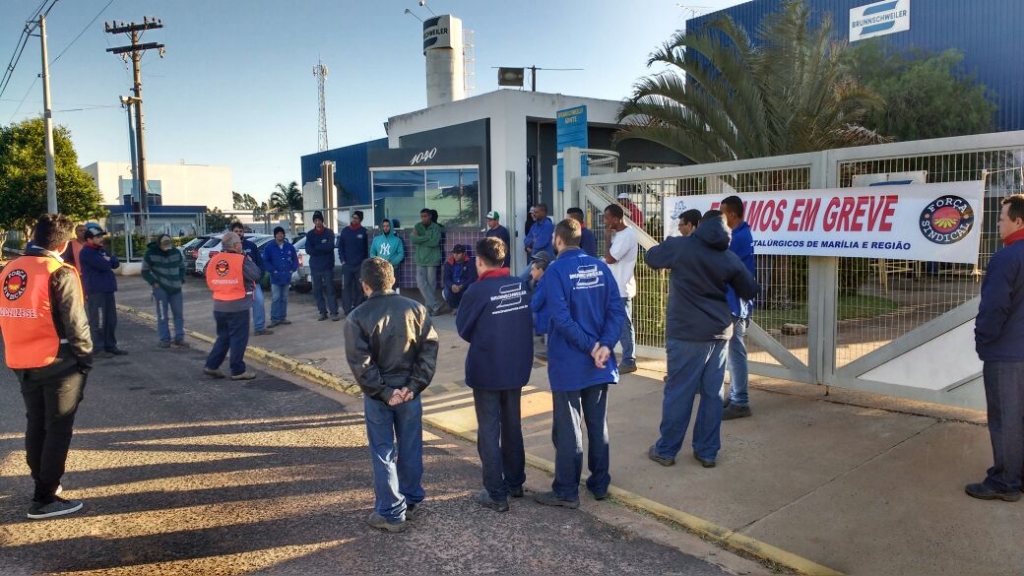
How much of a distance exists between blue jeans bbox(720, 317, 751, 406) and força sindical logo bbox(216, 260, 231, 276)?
19.4 ft

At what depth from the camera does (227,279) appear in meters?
8.52

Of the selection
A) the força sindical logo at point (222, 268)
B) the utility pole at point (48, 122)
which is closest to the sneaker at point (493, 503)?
the força sindical logo at point (222, 268)

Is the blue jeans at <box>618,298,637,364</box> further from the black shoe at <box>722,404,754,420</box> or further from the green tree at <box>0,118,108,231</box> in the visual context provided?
the green tree at <box>0,118,108,231</box>

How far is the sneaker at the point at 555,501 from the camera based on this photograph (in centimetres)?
471

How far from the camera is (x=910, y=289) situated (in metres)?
5.95

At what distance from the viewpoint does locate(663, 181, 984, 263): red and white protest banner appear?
220 inches

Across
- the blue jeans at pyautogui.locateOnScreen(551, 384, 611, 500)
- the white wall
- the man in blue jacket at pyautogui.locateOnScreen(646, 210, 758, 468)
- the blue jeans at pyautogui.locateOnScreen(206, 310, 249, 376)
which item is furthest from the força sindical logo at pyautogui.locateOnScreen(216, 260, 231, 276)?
the white wall

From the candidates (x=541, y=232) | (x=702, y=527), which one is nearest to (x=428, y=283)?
(x=541, y=232)

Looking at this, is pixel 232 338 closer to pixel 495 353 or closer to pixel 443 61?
pixel 495 353

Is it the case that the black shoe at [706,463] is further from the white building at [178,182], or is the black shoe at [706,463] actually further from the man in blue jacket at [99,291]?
the white building at [178,182]

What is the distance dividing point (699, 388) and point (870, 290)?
2144 millimetres

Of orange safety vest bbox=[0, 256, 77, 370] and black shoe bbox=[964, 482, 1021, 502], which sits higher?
orange safety vest bbox=[0, 256, 77, 370]

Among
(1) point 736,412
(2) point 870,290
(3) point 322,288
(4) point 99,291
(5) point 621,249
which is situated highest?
(5) point 621,249

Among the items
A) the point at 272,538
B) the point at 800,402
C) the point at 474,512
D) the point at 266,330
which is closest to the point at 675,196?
the point at 800,402
